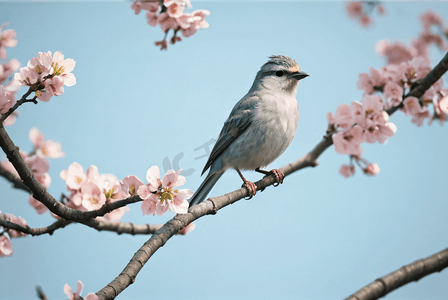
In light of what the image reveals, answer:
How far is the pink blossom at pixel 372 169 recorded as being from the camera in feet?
11.4

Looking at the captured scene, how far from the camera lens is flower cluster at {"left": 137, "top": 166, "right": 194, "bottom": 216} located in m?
2.14

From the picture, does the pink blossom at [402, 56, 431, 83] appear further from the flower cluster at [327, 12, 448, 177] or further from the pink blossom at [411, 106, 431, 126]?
the pink blossom at [411, 106, 431, 126]

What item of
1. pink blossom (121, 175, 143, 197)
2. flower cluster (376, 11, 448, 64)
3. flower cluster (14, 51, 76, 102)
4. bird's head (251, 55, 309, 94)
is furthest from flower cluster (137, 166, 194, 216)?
flower cluster (376, 11, 448, 64)

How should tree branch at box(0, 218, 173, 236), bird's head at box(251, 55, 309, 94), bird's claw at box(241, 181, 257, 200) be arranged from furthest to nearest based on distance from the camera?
bird's head at box(251, 55, 309, 94)
bird's claw at box(241, 181, 257, 200)
tree branch at box(0, 218, 173, 236)

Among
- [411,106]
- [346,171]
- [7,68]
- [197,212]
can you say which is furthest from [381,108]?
[7,68]

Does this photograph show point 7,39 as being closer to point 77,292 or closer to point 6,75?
point 6,75

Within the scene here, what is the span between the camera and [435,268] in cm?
236

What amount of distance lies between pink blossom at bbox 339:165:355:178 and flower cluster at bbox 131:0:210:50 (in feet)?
7.12

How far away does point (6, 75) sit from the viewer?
3342mm

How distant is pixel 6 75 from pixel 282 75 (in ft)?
9.80

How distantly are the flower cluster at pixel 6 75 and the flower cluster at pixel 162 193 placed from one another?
3.35ft

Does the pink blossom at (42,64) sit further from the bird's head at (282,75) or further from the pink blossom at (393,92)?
the pink blossom at (393,92)

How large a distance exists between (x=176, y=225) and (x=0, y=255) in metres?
1.58

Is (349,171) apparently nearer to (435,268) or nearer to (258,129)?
(258,129)
